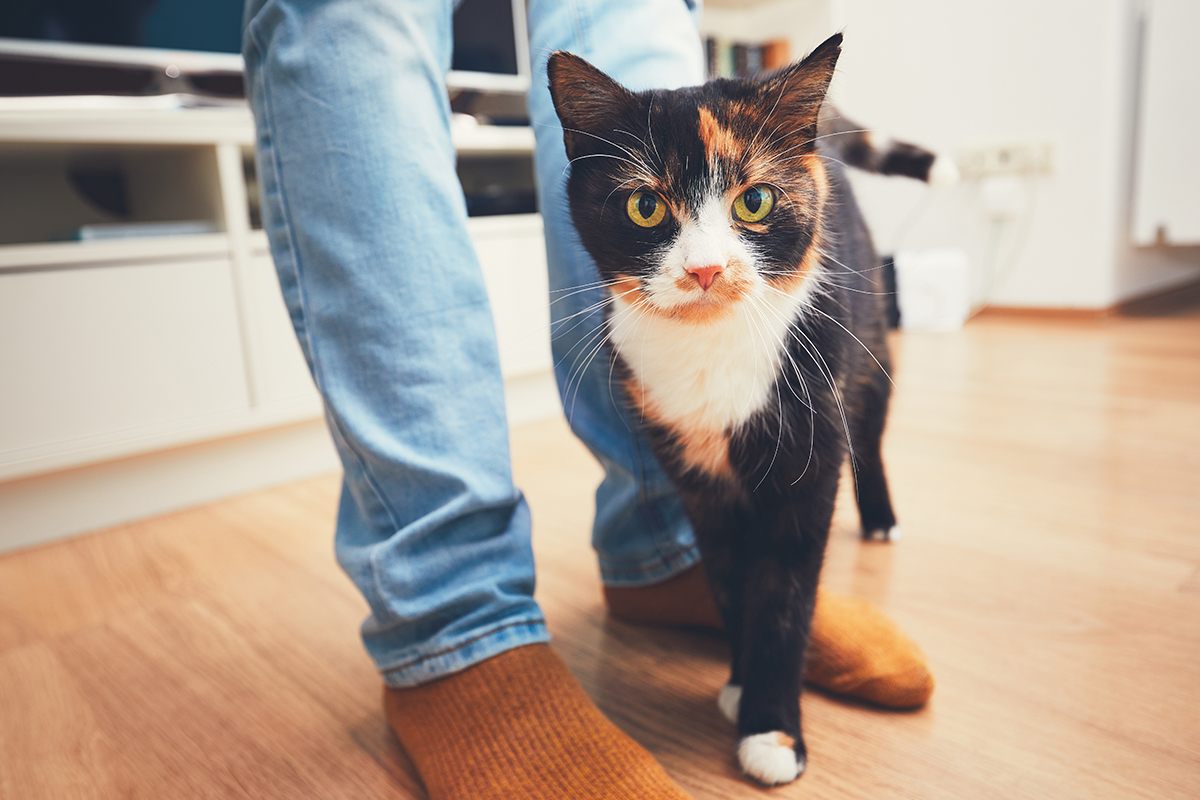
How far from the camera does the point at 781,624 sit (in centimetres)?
64

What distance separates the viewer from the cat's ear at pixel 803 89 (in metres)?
0.51

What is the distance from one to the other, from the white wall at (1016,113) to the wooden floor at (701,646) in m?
1.34

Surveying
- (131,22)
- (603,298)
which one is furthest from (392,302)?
(131,22)

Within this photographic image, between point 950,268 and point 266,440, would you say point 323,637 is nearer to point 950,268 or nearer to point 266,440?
point 266,440

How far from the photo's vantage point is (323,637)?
0.92 metres

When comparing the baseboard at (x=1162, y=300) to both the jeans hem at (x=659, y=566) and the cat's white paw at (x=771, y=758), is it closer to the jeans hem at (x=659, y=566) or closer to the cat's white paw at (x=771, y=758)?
the jeans hem at (x=659, y=566)

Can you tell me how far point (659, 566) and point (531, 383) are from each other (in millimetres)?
1115

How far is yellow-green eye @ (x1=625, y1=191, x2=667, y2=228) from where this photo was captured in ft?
1.79

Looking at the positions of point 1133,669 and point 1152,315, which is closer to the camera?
point 1133,669

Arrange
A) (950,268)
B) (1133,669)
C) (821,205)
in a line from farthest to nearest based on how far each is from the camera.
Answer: (950,268), (1133,669), (821,205)

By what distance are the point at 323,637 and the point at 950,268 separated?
2.25 metres

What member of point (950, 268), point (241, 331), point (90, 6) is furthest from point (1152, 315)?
point (90, 6)

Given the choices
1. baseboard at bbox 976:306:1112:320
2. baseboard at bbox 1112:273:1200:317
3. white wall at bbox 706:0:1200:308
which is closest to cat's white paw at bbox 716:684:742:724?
white wall at bbox 706:0:1200:308

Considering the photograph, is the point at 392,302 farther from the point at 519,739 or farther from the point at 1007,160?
the point at 1007,160
